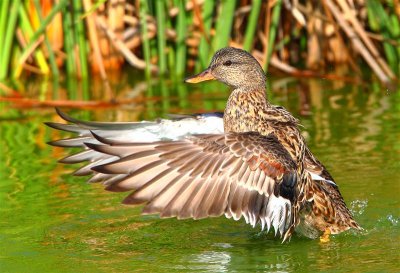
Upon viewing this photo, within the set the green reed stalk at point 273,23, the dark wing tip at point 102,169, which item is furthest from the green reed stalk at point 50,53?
the dark wing tip at point 102,169

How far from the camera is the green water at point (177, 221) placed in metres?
6.22

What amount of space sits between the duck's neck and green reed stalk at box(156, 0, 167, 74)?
3.97 metres

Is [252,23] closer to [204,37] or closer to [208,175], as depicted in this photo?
[204,37]

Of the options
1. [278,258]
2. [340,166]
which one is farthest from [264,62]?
[278,258]

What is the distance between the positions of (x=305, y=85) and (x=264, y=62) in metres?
0.77

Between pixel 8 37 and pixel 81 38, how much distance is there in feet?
2.53

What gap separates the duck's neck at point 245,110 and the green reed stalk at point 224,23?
3.84 meters

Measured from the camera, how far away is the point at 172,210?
19.5ft

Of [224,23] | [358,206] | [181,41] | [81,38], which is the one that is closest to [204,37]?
[224,23]

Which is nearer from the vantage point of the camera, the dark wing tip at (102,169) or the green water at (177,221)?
the dark wing tip at (102,169)

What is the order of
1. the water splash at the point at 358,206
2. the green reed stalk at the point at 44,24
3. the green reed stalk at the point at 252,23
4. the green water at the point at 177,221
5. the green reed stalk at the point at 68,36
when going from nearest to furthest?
1. the green water at the point at 177,221
2. the water splash at the point at 358,206
3. the green reed stalk at the point at 44,24
4. the green reed stalk at the point at 252,23
5. the green reed stalk at the point at 68,36

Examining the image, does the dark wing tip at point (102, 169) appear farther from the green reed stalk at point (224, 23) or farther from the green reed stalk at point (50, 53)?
the green reed stalk at point (224, 23)

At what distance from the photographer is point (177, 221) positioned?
7211 millimetres

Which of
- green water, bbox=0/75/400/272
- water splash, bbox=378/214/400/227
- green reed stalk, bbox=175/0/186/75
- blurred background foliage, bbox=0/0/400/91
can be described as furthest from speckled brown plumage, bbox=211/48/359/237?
green reed stalk, bbox=175/0/186/75
